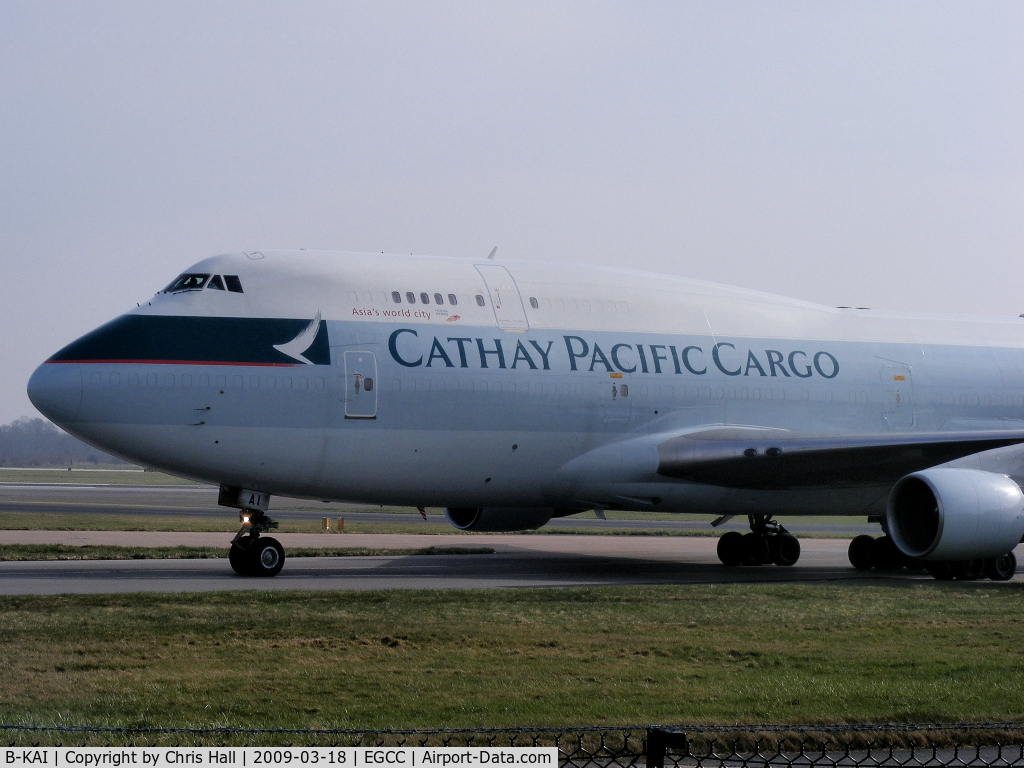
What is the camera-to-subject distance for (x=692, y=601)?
1603 cm

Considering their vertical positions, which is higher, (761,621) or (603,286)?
(603,286)

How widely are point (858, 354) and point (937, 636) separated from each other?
11.3 m

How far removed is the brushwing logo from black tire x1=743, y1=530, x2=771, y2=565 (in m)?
10.2

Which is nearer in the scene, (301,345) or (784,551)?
(301,345)

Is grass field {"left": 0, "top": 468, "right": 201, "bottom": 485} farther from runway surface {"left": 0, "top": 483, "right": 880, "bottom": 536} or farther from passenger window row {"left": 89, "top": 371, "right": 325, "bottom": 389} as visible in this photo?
passenger window row {"left": 89, "top": 371, "right": 325, "bottom": 389}

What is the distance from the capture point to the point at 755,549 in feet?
80.5

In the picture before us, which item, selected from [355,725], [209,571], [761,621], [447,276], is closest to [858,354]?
[447,276]

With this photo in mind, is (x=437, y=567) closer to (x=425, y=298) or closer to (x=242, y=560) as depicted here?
(x=242, y=560)

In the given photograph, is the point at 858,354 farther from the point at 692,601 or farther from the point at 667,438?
the point at 692,601

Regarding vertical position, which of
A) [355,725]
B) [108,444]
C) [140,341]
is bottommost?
[355,725]

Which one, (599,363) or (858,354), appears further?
(858,354)

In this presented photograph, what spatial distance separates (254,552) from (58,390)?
12.6ft

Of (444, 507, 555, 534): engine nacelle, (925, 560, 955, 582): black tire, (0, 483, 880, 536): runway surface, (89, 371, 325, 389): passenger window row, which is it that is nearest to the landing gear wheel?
(89, 371, 325, 389): passenger window row
